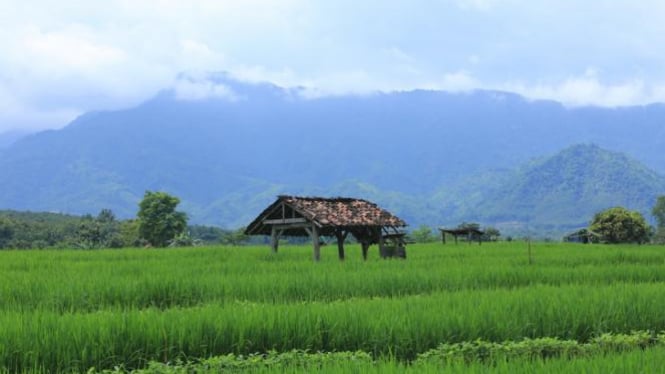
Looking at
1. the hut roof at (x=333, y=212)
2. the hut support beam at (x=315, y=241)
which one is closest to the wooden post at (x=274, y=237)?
the hut roof at (x=333, y=212)

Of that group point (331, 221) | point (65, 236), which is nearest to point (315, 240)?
point (331, 221)

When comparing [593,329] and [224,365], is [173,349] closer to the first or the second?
[224,365]

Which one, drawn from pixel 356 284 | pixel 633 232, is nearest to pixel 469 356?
pixel 356 284

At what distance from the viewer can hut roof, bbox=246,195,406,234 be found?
2226 centimetres

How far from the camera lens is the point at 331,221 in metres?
22.0

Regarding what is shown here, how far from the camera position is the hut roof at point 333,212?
73.0 ft

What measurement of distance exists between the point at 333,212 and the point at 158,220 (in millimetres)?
43473

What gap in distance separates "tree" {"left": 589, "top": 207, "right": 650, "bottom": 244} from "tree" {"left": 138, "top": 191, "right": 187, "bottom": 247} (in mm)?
36591

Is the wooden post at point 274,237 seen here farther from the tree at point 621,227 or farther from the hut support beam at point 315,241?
the tree at point 621,227

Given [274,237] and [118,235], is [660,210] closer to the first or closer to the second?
[118,235]

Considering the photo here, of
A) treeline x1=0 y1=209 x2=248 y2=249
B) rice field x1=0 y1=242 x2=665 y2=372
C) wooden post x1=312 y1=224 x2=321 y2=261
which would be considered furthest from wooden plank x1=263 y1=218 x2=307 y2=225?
treeline x1=0 y1=209 x2=248 y2=249

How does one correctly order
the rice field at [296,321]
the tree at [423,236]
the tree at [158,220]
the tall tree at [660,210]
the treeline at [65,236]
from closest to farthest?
the rice field at [296,321] → the treeline at [65,236] → the tree at [158,220] → the tree at [423,236] → the tall tree at [660,210]

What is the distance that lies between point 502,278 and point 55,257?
15.7m

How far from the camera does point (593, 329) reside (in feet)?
30.5
